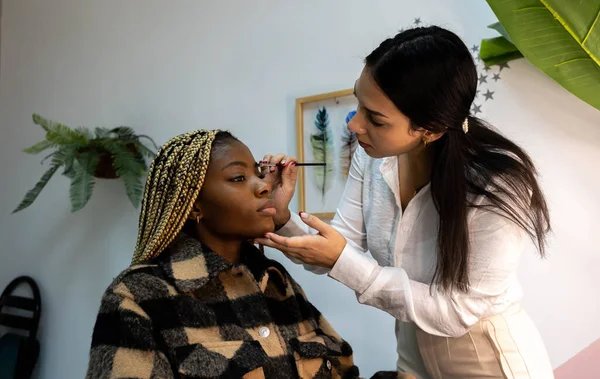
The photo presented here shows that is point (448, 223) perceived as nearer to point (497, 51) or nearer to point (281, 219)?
point (281, 219)

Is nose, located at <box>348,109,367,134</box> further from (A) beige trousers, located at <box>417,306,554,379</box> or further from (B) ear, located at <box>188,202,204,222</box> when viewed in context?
(A) beige trousers, located at <box>417,306,554,379</box>

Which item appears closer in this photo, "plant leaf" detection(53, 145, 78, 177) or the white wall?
the white wall

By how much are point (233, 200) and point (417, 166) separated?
0.44 m

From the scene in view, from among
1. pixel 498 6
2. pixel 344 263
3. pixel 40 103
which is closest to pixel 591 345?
pixel 344 263

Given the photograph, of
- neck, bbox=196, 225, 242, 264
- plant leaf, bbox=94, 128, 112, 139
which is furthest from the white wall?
neck, bbox=196, 225, 242, 264

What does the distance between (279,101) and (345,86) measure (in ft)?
0.89

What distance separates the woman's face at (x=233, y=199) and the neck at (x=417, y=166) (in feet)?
1.12

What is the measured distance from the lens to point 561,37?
1288mm

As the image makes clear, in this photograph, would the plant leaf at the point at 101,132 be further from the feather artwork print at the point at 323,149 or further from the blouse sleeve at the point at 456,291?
the blouse sleeve at the point at 456,291

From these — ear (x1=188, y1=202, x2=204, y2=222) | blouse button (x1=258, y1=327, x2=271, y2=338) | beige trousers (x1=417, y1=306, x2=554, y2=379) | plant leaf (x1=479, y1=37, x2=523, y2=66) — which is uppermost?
plant leaf (x1=479, y1=37, x2=523, y2=66)

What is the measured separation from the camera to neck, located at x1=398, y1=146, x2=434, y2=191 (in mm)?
1155

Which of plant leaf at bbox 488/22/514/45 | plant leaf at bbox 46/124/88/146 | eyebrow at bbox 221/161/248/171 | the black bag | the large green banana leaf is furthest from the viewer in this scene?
the black bag

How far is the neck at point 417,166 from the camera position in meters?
1.16

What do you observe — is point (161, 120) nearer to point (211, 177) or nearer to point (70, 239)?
point (70, 239)
